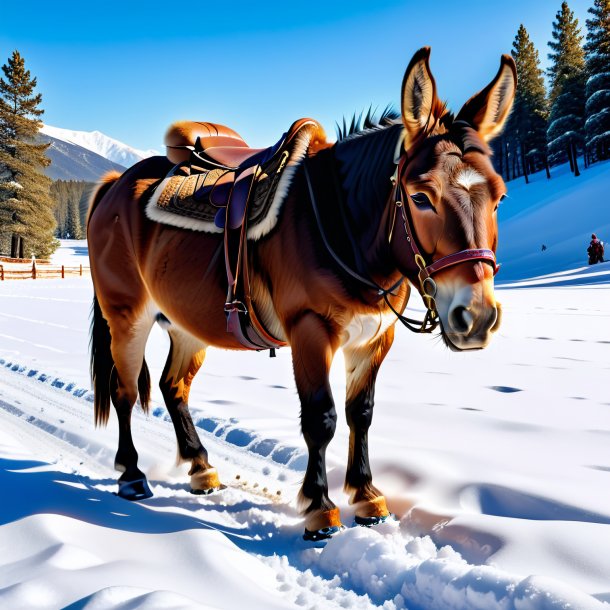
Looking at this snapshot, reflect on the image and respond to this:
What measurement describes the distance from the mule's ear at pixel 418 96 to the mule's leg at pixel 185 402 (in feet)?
7.70

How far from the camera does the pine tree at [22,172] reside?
3856 cm

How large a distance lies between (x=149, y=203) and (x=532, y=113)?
180 feet

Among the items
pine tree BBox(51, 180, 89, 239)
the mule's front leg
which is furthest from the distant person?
pine tree BBox(51, 180, 89, 239)

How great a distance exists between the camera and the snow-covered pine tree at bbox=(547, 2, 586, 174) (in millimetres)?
45375

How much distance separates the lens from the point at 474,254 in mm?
2262

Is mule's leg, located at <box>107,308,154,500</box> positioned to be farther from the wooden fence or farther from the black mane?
the wooden fence

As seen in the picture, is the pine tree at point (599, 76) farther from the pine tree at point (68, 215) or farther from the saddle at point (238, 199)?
the pine tree at point (68, 215)

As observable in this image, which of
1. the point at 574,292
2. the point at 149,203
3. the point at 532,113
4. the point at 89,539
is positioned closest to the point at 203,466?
the point at 89,539

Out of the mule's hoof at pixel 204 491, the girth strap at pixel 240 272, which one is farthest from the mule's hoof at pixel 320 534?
the girth strap at pixel 240 272

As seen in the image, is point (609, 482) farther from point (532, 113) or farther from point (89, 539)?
point (532, 113)

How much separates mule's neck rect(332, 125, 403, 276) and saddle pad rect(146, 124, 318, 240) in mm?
363

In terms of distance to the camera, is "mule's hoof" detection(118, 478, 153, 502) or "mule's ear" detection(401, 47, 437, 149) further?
"mule's hoof" detection(118, 478, 153, 502)

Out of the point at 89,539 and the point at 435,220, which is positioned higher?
the point at 435,220

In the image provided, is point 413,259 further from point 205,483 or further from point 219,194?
point 205,483
